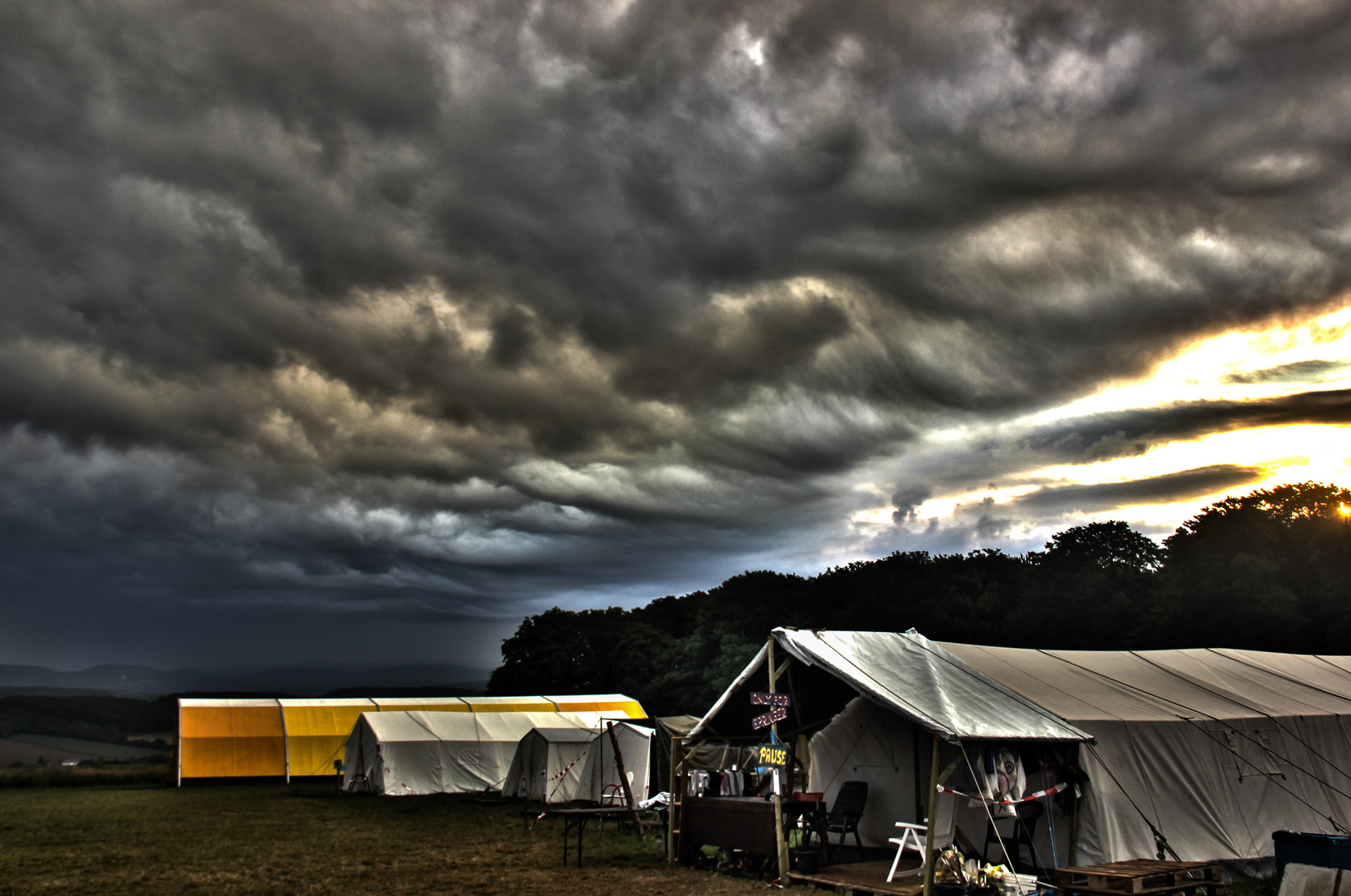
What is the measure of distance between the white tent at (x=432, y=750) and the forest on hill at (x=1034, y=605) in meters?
18.0

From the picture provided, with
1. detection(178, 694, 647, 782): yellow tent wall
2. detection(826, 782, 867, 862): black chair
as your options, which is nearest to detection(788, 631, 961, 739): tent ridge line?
detection(826, 782, 867, 862): black chair

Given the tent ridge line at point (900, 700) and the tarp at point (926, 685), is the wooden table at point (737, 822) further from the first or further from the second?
the tent ridge line at point (900, 700)

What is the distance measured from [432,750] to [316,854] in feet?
51.4

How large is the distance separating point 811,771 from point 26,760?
3851 centimetres

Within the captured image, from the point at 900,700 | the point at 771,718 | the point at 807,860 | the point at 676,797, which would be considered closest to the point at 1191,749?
the point at 900,700

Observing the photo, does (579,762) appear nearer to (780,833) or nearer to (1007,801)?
(780,833)

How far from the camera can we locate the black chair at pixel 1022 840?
39.1 feet

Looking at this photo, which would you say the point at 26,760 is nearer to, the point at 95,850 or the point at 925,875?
the point at 95,850

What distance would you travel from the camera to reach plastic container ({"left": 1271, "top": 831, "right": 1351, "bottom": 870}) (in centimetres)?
1042

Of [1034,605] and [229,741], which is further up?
[1034,605]

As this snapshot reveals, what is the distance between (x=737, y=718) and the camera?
14.7 meters

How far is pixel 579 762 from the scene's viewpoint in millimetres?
24406

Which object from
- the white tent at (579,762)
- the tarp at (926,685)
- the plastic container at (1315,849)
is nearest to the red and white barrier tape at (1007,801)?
the tarp at (926,685)

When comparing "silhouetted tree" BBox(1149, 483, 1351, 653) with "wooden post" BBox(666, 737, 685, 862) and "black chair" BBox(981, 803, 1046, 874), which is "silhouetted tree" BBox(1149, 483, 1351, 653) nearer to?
"black chair" BBox(981, 803, 1046, 874)
